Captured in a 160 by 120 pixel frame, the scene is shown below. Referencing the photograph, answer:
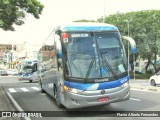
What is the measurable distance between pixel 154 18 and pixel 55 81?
151 feet

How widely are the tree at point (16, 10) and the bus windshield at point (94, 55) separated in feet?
20.0

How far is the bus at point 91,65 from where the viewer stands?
11.4 metres

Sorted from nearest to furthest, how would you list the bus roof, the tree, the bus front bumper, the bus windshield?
1. the bus front bumper
2. the bus windshield
3. the bus roof
4. the tree

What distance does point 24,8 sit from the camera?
18500 mm

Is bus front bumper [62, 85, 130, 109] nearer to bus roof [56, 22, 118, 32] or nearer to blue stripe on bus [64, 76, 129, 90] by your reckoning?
blue stripe on bus [64, 76, 129, 90]

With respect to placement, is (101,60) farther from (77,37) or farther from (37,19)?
(37,19)

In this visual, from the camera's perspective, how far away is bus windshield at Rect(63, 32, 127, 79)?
1161 cm

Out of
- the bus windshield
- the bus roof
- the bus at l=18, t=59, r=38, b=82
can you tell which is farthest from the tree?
the bus at l=18, t=59, r=38, b=82

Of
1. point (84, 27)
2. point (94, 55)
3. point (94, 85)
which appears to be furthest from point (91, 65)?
point (84, 27)

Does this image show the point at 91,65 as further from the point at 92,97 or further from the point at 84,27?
the point at 84,27

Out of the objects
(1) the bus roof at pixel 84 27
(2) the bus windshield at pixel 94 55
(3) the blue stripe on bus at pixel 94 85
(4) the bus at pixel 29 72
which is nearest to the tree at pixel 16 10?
(1) the bus roof at pixel 84 27

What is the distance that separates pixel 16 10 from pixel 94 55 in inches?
313

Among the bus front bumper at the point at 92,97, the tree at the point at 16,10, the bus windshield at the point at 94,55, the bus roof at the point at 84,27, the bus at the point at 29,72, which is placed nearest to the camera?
the bus front bumper at the point at 92,97

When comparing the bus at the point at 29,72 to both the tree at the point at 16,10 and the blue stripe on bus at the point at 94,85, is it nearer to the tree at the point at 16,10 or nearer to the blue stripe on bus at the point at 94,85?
the tree at the point at 16,10
